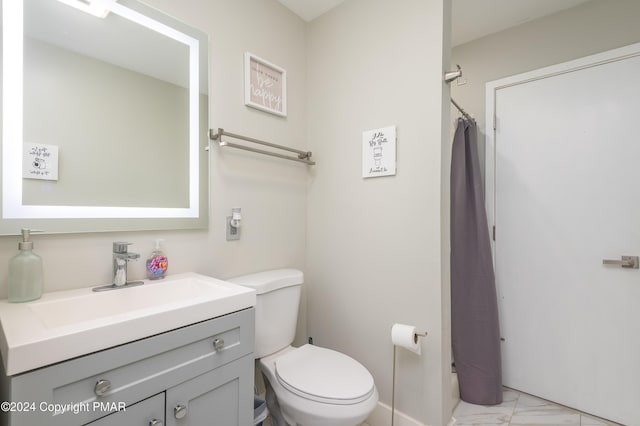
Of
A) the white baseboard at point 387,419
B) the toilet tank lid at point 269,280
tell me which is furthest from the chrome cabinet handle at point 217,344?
the white baseboard at point 387,419

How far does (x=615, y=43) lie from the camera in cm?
172

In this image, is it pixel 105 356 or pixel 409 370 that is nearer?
pixel 105 356

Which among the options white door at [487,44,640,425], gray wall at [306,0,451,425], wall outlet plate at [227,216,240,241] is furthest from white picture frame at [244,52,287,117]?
white door at [487,44,640,425]

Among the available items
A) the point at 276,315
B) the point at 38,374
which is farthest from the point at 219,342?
the point at 276,315

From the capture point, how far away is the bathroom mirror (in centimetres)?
101

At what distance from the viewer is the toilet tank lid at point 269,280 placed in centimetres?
144

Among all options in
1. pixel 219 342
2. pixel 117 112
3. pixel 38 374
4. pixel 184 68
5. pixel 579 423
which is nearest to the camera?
pixel 38 374

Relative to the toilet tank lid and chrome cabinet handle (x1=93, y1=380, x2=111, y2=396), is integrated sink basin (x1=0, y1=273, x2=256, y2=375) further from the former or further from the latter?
the toilet tank lid

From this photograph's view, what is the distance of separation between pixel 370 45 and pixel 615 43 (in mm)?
1460

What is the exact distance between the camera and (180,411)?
2.90 ft

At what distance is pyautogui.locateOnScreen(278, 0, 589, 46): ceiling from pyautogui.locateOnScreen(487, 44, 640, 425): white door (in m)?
0.37

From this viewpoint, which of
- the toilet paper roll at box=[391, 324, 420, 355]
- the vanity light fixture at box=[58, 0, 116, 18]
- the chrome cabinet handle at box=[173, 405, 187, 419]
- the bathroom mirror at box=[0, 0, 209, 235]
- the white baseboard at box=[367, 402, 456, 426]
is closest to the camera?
the chrome cabinet handle at box=[173, 405, 187, 419]

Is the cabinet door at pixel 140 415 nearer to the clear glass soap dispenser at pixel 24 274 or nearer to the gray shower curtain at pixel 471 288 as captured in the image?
the clear glass soap dispenser at pixel 24 274

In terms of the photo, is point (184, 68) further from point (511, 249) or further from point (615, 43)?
point (615, 43)
